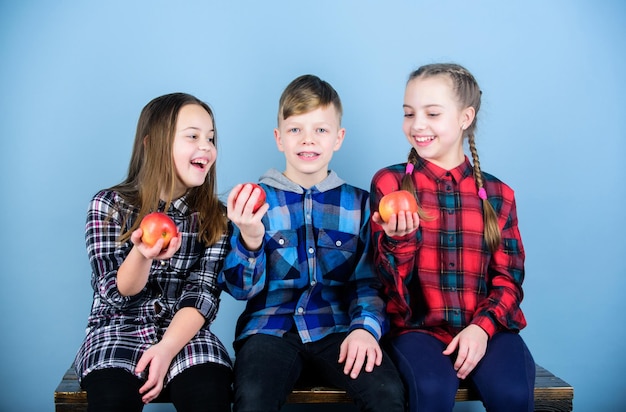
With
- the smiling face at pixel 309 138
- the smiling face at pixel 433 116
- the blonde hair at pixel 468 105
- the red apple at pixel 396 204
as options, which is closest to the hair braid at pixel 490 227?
the blonde hair at pixel 468 105

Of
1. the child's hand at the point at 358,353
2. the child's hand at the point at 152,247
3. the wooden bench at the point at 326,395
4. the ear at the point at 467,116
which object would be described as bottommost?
the wooden bench at the point at 326,395

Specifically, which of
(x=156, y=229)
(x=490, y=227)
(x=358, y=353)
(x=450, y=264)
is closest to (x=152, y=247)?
(x=156, y=229)

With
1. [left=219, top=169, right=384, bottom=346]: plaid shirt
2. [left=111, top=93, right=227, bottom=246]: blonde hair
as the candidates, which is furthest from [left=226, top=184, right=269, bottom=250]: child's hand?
[left=111, top=93, right=227, bottom=246]: blonde hair

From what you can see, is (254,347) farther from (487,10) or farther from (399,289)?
(487,10)

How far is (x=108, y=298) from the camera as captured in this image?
202 cm

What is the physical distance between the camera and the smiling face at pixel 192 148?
223cm

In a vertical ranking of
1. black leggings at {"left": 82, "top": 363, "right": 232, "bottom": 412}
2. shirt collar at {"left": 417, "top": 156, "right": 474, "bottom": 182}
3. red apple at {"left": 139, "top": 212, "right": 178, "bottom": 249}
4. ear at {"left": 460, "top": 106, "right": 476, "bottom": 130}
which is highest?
ear at {"left": 460, "top": 106, "right": 476, "bottom": 130}

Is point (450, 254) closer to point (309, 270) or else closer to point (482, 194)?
point (482, 194)

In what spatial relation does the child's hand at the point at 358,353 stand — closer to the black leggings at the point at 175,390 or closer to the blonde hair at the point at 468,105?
the black leggings at the point at 175,390

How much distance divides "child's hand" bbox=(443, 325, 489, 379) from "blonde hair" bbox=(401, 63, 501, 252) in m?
0.31

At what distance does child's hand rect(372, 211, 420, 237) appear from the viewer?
75.0 inches

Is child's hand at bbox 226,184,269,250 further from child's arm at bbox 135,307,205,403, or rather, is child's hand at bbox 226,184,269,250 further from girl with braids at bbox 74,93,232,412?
child's arm at bbox 135,307,205,403

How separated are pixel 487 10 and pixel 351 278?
135 centimetres

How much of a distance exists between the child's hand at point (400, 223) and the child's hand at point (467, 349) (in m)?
0.35
